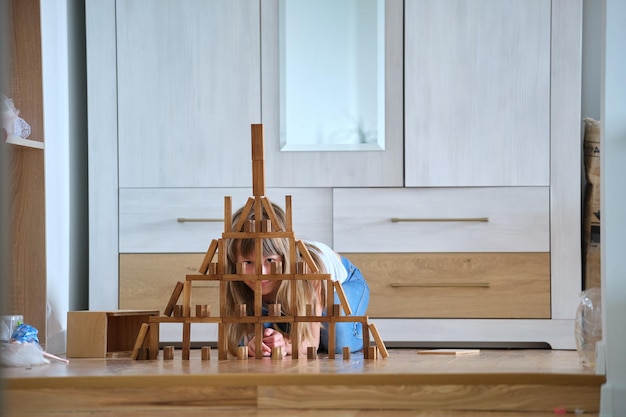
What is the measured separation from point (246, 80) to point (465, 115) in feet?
2.28

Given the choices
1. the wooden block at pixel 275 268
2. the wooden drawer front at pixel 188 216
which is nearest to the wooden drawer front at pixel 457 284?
the wooden drawer front at pixel 188 216

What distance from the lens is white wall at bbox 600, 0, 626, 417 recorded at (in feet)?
5.12

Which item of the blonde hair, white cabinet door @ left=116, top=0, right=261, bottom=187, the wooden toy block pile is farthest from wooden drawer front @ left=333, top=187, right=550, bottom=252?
the wooden toy block pile

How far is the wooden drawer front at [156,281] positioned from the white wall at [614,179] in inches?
54.4

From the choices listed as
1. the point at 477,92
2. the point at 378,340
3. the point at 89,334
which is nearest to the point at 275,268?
the point at 378,340

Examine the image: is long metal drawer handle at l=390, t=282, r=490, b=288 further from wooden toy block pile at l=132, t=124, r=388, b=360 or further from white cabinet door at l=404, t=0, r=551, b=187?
wooden toy block pile at l=132, t=124, r=388, b=360

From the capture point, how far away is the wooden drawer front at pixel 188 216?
8.64 ft

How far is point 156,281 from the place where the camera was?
265cm

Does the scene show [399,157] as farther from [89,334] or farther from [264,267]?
[89,334]

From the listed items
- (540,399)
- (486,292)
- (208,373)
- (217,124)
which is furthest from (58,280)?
(540,399)

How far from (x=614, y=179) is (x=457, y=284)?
3.52 feet

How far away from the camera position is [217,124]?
266cm

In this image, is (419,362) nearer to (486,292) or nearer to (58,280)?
(486,292)

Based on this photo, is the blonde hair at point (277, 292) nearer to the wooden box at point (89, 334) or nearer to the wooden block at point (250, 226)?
the wooden block at point (250, 226)
